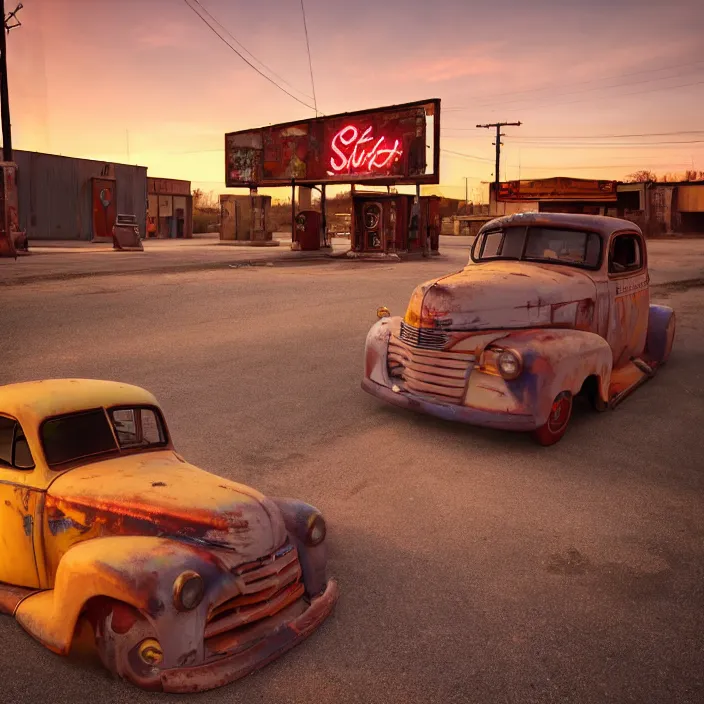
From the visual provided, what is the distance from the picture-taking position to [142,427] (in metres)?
3.55

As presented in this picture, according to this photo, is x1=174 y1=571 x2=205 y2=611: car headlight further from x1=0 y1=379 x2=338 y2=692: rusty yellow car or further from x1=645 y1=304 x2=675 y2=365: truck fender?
x1=645 y1=304 x2=675 y2=365: truck fender

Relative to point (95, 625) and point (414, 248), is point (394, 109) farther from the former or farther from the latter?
point (95, 625)

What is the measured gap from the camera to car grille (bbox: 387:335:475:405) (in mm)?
5797

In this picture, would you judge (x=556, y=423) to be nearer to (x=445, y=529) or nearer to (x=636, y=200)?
(x=445, y=529)

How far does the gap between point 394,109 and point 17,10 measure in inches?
624

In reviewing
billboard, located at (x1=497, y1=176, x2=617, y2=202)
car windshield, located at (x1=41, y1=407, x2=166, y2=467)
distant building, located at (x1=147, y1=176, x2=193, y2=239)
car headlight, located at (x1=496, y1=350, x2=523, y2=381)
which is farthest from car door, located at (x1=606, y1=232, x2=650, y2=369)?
billboard, located at (x1=497, y1=176, x2=617, y2=202)

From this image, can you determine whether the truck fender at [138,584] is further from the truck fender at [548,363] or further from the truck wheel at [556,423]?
the truck wheel at [556,423]

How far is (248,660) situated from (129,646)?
Result: 464 mm

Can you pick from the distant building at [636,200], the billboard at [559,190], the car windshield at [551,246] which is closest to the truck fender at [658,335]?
the car windshield at [551,246]

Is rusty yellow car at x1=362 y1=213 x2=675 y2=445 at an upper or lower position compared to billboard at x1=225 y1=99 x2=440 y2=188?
lower

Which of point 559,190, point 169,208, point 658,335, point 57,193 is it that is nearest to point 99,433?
point 658,335

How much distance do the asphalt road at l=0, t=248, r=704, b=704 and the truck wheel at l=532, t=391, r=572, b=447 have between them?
117 mm

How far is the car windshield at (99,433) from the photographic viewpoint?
10.4 feet

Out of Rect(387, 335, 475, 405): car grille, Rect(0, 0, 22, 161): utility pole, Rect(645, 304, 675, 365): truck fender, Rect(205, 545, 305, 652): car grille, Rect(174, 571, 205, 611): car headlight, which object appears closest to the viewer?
Rect(174, 571, 205, 611): car headlight
